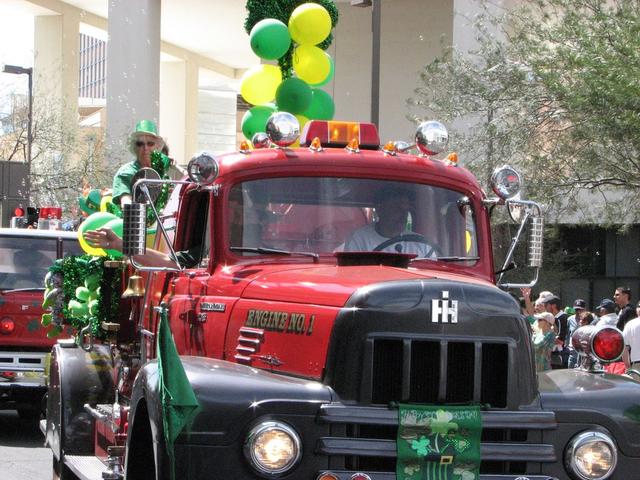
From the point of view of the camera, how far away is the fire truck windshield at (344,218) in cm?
679

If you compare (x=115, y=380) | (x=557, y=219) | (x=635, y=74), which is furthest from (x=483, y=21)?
(x=115, y=380)

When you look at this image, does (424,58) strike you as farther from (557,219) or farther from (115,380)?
(115,380)

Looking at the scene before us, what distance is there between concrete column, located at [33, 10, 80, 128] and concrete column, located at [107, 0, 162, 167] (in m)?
5.69

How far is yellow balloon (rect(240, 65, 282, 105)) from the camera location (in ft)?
34.9

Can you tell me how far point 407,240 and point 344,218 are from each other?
370 mm

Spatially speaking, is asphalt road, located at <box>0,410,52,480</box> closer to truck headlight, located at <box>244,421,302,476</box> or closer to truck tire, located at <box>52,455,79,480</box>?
truck tire, located at <box>52,455,79,480</box>

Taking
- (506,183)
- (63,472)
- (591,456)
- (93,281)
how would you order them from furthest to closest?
(93,281) < (63,472) < (506,183) < (591,456)

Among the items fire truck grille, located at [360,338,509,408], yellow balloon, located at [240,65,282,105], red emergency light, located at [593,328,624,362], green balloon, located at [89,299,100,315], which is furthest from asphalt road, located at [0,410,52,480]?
fire truck grille, located at [360,338,509,408]

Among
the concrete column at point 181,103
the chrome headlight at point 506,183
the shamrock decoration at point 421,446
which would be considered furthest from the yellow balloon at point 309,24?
the concrete column at point 181,103

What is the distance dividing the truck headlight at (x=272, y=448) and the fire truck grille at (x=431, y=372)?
1.23 feet

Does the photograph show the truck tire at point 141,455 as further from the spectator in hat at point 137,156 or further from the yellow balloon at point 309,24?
the yellow balloon at point 309,24

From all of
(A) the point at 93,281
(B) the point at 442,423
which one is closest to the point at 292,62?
→ (A) the point at 93,281

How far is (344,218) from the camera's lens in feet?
22.5

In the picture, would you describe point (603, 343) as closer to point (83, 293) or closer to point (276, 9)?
point (83, 293)
